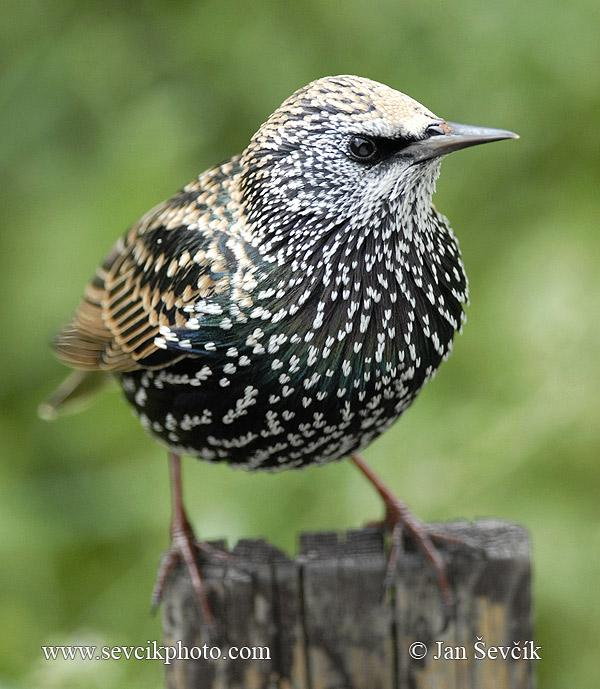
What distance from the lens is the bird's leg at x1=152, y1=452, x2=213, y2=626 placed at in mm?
3213

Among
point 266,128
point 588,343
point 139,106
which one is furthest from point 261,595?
point 139,106

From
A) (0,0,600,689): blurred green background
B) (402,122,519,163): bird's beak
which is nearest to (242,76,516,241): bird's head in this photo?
(402,122,519,163): bird's beak

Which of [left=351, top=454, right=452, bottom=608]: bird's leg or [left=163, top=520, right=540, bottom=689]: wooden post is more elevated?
[left=351, top=454, right=452, bottom=608]: bird's leg

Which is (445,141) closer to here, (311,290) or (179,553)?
(311,290)

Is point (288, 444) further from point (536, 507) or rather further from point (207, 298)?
point (536, 507)

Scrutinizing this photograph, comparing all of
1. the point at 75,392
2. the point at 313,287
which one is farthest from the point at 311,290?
the point at 75,392

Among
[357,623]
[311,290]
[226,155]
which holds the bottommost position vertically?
[357,623]

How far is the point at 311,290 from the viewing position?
3.11 metres

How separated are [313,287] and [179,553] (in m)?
0.94

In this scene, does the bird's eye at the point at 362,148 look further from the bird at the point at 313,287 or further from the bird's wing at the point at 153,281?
the bird's wing at the point at 153,281

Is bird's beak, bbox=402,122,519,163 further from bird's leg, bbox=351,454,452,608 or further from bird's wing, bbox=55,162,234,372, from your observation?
bird's leg, bbox=351,454,452,608

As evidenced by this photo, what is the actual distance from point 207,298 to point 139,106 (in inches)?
99.9

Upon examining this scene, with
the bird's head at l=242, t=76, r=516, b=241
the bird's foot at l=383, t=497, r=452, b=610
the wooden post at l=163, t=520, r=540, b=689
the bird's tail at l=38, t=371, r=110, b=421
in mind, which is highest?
the bird's head at l=242, t=76, r=516, b=241

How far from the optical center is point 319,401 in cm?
315
